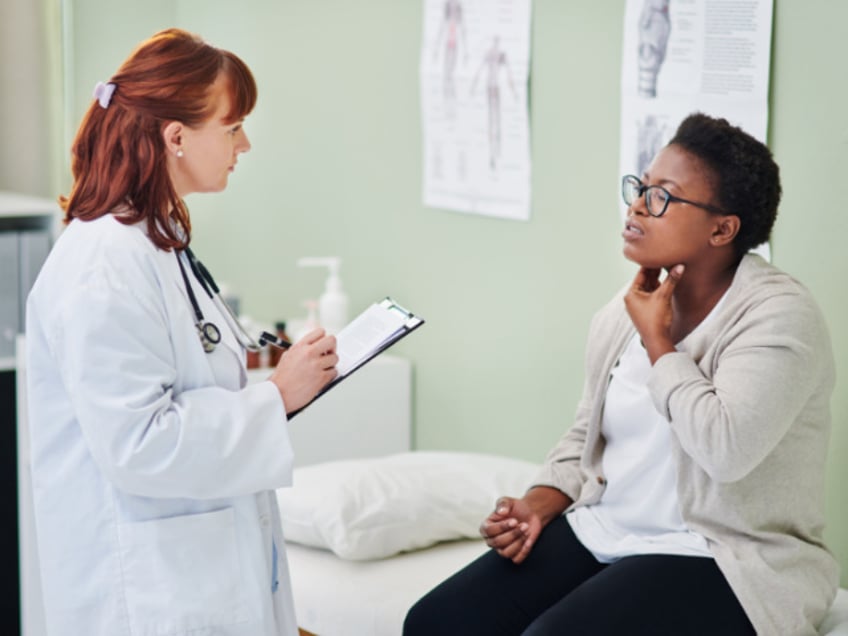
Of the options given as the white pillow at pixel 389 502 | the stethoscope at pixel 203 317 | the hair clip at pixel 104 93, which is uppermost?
the hair clip at pixel 104 93

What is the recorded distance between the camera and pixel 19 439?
2.87 m

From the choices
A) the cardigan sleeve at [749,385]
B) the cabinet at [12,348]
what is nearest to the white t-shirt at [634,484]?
the cardigan sleeve at [749,385]

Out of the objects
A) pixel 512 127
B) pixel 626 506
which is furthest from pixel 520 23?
pixel 626 506

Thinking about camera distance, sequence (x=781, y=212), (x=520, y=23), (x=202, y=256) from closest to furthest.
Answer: (x=781, y=212) < (x=520, y=23) < (x=202, y=256)

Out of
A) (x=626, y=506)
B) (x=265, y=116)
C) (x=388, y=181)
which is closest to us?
(x=626, y=506)

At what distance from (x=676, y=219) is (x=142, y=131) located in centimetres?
77

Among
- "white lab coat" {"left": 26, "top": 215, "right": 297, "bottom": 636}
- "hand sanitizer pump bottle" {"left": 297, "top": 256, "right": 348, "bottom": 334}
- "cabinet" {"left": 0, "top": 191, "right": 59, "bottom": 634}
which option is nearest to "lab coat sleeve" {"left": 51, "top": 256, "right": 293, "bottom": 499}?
"white lab coat" {"left": 26, "top": 215, "right": 297, "bottom": 636}

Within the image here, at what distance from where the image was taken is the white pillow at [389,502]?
2248 mm

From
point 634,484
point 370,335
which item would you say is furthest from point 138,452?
point 634,484

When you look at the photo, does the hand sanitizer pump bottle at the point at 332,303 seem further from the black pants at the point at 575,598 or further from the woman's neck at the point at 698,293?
the woman's neck at the point at 698,293

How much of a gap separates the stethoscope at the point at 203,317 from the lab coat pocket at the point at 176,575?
0.23 metres

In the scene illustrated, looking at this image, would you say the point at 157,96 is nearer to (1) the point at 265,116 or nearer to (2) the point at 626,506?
(2) the point at 626,506

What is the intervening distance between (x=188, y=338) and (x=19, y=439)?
1.45 m

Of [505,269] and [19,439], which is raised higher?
[505,269]
